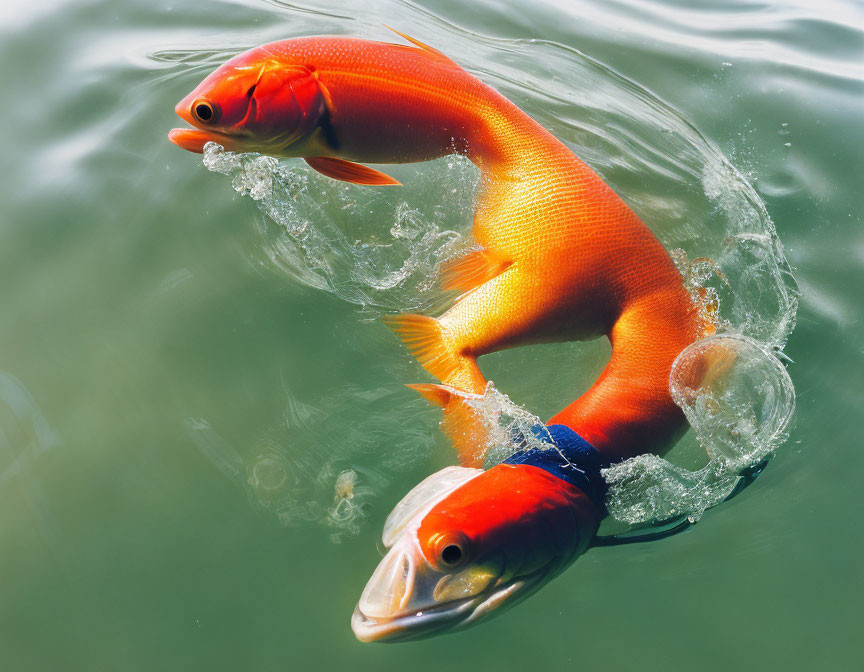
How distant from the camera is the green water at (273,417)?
5.18 ft

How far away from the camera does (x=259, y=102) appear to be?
1.37m

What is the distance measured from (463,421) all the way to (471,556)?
414 millimetres

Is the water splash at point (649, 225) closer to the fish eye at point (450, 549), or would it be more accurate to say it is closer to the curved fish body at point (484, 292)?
the curved fish body at point (484, 292)

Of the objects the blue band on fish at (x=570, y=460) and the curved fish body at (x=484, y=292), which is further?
the blue band on fish at (x=570, y=460)

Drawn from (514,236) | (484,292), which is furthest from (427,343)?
(514,236)

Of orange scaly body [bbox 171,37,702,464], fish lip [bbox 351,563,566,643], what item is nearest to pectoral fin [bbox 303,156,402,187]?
orange scaly body [bbox 171,37,702,464]

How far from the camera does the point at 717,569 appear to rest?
170 cm

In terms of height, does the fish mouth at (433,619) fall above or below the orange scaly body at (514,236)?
below

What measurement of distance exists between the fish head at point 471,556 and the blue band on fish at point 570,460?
0.04m

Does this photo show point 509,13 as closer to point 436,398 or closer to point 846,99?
point 846,99

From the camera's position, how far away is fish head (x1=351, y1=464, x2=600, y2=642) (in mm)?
1247

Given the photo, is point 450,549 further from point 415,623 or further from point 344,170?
point 344,170

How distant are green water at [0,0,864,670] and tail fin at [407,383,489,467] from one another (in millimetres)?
87

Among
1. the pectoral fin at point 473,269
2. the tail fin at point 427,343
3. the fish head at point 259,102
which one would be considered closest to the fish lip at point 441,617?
the tail fin at point 427,343
